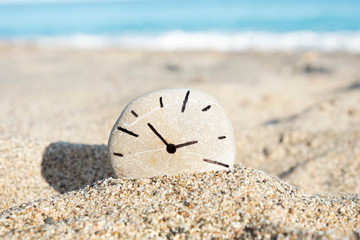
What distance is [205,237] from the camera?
2082 millimetres

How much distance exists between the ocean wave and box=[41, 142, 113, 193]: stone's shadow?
1116 cm

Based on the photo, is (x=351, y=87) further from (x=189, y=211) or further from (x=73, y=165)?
(x=189, y=211)

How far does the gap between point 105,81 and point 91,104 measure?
220cm

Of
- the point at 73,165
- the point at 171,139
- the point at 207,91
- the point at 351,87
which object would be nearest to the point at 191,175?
the point at 171,139

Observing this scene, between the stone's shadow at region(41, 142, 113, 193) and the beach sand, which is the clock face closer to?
the beach sand

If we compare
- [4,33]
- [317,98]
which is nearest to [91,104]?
[317,98]

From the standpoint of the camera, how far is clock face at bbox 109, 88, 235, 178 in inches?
101

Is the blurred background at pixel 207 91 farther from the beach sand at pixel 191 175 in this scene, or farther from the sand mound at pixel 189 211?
the sand mound at pixel 189 211

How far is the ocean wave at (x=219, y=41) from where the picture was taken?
1408 centimetres

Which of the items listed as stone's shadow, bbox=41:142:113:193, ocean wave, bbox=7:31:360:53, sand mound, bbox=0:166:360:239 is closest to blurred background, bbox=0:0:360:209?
stone's shadow, bbox=41:142:113:193

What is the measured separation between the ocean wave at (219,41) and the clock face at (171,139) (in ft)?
37.6

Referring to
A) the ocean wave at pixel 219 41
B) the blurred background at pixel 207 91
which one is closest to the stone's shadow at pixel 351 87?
the blurred background at pixel 207 91

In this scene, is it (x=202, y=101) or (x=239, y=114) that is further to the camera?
(x=239, y=114)

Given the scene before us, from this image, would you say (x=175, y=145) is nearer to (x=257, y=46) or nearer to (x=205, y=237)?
(x=205, y=237)
